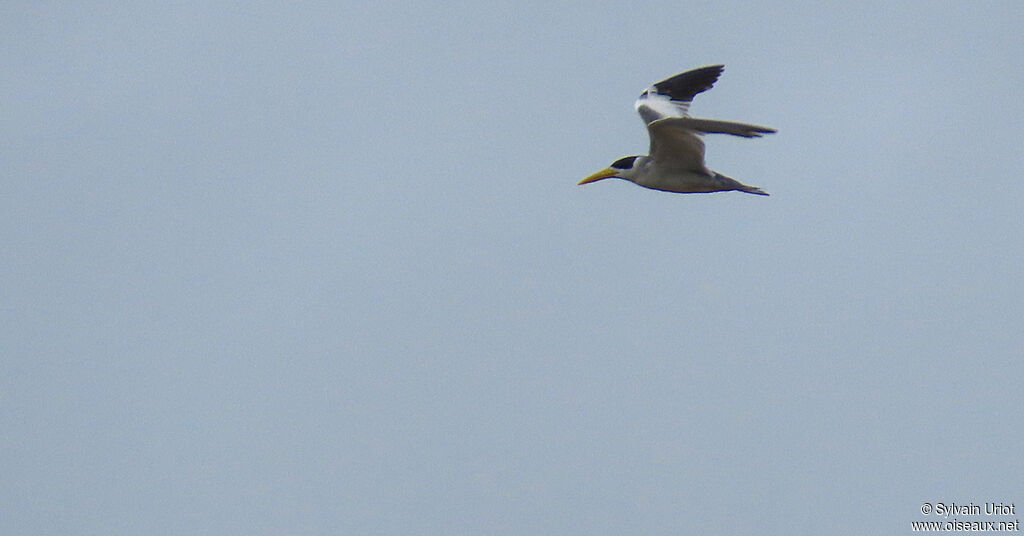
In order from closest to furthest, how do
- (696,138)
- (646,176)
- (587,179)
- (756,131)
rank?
(756,131) < (696,138) < (646,176) < (587,179)

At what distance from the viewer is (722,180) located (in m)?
19.5

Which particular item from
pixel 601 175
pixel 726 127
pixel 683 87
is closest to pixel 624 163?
pixel 601 175

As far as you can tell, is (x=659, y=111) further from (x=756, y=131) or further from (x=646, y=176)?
(x=756, y=131)

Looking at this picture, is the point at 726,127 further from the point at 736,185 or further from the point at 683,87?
the point at 683,87

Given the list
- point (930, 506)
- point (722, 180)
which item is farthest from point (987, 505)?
point (722, 180)

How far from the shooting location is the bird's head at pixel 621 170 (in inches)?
799

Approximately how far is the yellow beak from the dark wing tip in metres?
2.63

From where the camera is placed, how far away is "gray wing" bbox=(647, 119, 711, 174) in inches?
724

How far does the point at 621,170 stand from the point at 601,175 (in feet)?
1.96

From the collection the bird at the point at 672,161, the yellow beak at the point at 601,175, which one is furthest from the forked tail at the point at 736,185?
the yellow beak at the point at 601,175

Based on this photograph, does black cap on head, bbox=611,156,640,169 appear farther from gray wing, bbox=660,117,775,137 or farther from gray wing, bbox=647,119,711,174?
gray wing, bbox=660,117,775,137


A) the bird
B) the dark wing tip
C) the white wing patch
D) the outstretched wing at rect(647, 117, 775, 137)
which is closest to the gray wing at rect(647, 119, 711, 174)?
the bird

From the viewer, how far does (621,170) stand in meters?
20.5

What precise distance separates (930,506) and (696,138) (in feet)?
22.5
